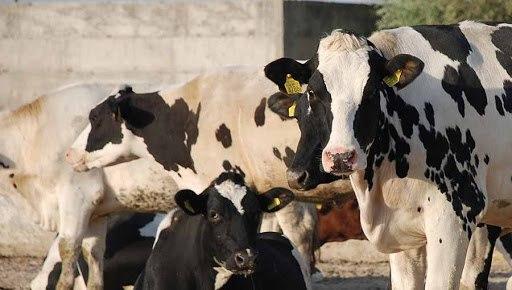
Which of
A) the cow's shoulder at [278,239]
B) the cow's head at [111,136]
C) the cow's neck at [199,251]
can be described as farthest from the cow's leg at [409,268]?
the cow's head at [111,136]

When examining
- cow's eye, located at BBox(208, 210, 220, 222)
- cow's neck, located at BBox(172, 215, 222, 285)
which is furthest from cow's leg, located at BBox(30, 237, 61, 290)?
cow's eye, located at BBox(208, 210, 220, 222)

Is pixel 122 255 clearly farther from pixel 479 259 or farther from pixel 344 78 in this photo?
pixel 344 78

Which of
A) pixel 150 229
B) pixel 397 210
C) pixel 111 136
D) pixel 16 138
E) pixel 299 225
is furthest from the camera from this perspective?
pixel 150 229

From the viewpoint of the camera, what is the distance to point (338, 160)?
7.10 meters

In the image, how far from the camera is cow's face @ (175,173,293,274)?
8.16m

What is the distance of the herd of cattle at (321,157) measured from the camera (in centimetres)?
746

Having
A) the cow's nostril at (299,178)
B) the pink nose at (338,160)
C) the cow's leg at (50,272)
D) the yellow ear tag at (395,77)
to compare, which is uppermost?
the yellow ear tag at (395,77)

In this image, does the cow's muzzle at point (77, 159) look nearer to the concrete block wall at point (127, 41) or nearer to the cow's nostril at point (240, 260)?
the cow's nostril at point (240, 260)

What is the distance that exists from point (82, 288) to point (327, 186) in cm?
295

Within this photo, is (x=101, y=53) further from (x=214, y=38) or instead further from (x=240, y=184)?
(x=240, y=184)

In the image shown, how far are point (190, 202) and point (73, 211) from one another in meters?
3.62

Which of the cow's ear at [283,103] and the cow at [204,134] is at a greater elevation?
the cow's ear at [283,103]

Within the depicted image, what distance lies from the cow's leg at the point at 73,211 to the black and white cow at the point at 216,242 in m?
2.46

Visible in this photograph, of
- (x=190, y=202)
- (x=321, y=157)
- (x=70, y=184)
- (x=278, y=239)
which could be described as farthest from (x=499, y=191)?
(x=70, y=184)
